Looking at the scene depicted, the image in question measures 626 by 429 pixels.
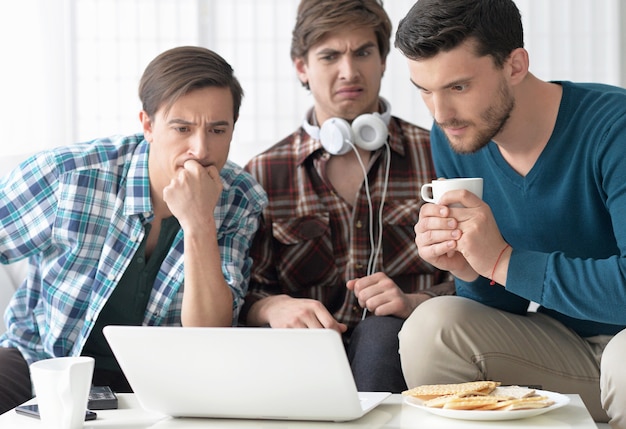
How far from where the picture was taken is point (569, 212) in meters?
1.80

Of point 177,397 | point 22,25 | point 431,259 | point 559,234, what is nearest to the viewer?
point 177,397

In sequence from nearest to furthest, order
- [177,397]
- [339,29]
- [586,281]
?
[177,397], [586,281], [339,29]

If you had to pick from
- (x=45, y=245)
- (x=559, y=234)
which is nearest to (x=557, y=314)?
(x=559, y=234)

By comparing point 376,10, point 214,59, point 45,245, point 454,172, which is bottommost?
point 45,245

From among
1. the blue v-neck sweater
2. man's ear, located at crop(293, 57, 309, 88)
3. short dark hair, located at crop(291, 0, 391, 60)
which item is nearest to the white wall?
man's ear, located at crop(293, 57, 309, 88)

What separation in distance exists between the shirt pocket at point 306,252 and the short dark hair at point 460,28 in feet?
2.29

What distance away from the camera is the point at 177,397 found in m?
1.31

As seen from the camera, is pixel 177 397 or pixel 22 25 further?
pixel 22 25

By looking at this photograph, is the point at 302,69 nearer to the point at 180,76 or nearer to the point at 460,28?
the point at 180,76

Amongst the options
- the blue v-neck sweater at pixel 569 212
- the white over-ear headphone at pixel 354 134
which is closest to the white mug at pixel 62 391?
the blue v-neck sweater at pixel 569 212

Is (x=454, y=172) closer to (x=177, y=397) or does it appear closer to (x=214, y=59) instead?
(x=214, y=59)

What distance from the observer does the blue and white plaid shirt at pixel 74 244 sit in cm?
200

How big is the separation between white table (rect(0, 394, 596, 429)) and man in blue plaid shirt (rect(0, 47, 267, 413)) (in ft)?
2.02

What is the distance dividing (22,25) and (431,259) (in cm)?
252
